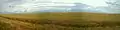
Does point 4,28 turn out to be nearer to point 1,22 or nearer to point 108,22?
point 1,22

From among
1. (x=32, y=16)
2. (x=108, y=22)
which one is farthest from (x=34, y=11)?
(x=108, y=22)

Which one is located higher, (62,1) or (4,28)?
(62,1)

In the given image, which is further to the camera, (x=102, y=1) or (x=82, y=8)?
(x=102, y=1)

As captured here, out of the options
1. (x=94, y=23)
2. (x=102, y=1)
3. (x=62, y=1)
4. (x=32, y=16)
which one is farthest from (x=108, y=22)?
(x=32, y=16)

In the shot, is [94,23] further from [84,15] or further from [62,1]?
[62,1]

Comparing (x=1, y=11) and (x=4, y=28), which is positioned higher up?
(x=1, y=11)

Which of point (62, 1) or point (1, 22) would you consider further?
point (62, 1)
